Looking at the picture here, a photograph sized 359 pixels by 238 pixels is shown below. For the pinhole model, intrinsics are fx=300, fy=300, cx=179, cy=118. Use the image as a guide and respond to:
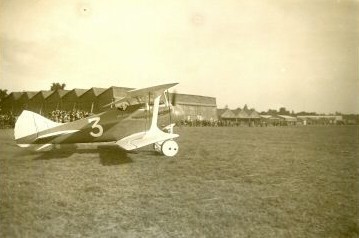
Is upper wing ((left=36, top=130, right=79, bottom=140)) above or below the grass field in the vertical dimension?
above

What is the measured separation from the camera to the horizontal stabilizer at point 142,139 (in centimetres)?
631

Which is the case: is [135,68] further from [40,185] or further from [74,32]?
[40,185]

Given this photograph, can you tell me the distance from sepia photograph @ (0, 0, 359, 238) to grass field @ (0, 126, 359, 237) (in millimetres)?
17

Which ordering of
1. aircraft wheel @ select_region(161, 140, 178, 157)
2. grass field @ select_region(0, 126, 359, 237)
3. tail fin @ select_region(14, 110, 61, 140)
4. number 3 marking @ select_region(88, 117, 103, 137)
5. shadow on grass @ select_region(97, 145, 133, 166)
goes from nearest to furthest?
grass field @ select_region(0, 126, 359, 237) → tail fin @ select_region(14, 110, 61, 140) → shadow on grass @ select_region(97, 145, 133, 166) → number 3 marking @ select_region(88, 117, 103, 137) → aircraft wheel @ select_region(161, 140, 178, 157)

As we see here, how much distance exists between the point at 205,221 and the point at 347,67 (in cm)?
357

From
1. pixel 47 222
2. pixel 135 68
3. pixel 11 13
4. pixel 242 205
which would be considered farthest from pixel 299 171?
pixel 11 13

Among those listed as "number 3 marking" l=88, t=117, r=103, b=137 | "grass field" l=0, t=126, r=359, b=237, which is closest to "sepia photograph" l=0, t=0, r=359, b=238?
"grass field" l=0, t=126, r=359, b=237

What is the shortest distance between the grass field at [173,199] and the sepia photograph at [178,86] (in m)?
0.02

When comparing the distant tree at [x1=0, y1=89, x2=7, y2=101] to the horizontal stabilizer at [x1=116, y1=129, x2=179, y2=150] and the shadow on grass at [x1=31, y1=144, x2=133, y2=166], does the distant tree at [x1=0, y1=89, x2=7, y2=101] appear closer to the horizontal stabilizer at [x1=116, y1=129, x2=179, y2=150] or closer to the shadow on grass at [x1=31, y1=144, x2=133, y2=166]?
the shadow on grass at [x1=31, y1=144, x2=133, y2=166]

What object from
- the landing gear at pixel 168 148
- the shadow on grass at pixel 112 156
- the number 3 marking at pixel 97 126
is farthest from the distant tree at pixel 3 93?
the landing gear at pixel 168 148

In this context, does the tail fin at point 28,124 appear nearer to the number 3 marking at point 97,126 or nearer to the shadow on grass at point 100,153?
the shadow on grass at point 100,153

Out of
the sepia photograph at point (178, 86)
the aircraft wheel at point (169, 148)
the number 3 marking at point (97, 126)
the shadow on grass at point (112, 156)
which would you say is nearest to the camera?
the sepia photograph at point (178, 86)

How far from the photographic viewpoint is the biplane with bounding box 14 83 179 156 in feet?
19.1

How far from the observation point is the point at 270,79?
5.18m
